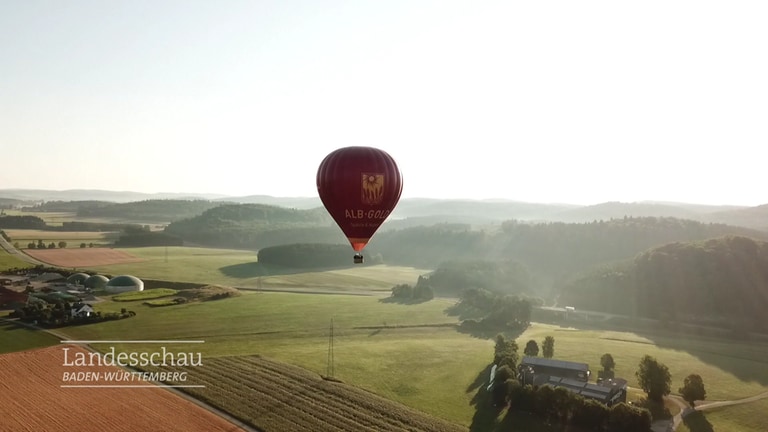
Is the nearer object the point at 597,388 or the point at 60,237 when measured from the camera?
the point at 597,388

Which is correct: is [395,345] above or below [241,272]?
below

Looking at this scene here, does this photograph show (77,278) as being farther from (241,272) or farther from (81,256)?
(241,272)

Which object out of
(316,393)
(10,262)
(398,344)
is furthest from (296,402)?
(10,262)

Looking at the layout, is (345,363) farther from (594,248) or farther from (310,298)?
(594,248)

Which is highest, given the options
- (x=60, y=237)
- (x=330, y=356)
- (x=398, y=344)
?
(x=60, y=237)

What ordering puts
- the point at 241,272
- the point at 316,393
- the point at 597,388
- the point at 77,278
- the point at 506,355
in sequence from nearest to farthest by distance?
the point at 316,393
the point at 597,388
the point at 506,355
the point at 77,278
the point at 241,272

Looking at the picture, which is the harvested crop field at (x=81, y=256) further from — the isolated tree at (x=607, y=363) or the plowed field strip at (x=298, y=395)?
the isolated tree at (x=607, y=363)

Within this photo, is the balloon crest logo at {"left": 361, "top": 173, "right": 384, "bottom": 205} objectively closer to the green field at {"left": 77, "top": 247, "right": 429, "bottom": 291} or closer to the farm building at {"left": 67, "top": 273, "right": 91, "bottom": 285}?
the green field at {"left": 77, "top": 247, "right": 429, "bottom": 291}
